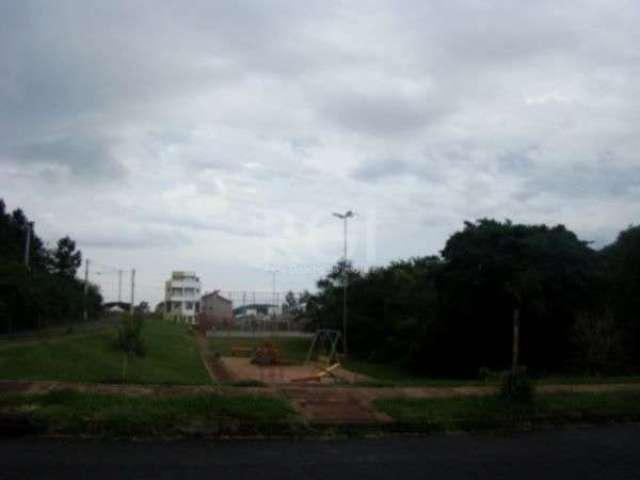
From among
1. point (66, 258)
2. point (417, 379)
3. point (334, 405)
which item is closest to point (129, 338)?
point (417, 379)

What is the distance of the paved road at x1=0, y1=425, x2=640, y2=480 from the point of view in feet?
27.0

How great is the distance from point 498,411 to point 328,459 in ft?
14.4

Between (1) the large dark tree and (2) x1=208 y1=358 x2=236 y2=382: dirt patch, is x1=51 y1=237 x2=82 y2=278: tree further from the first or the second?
(1) the large dark tree

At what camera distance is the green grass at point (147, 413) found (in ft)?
33.9

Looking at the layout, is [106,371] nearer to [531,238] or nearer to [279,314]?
[531,238]

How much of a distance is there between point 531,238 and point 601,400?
21.3m

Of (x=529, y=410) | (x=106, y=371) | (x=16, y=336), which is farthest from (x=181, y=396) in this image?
(x=16, y=336)

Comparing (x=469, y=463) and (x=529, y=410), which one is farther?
(x=529, y=410)

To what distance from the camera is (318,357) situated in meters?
53.7

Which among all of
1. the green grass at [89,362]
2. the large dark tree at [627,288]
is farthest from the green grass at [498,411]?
the large dark tree at [627,288]

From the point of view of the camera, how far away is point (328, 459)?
919 centimetres

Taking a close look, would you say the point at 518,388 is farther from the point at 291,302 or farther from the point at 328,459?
the point at 291,302

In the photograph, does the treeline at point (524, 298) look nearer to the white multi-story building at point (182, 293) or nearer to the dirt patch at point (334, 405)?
the dirt patch at point (334, 405)

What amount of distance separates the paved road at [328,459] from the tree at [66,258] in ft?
267
